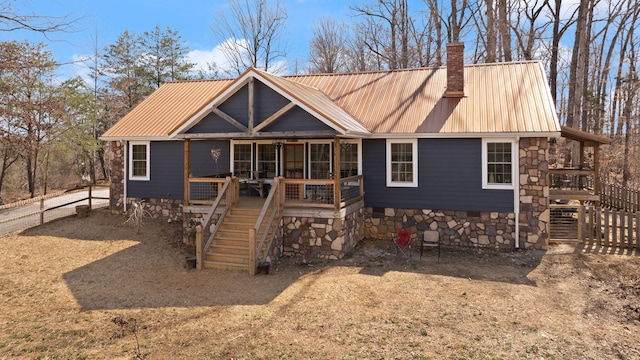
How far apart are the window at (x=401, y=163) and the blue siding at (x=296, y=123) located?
2856 millimetres

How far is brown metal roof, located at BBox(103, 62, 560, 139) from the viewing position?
1144 cm

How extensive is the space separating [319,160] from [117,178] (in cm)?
823

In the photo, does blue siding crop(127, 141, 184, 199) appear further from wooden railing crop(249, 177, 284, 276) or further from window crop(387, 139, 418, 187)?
window crop(387, 139, 418, 187)

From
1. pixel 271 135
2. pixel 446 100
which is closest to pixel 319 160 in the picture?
pixel 271 135

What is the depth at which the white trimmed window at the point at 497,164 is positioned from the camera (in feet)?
37.8

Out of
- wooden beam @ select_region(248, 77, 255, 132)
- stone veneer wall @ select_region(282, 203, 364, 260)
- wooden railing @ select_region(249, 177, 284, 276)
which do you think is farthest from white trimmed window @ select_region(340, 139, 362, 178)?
wooden beam @ select_region(248, 77, 255, 132)

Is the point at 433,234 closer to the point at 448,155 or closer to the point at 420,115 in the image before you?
the point at 448,155

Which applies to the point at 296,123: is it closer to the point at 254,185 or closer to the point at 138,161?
the point at 254,185

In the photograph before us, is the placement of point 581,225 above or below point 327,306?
above

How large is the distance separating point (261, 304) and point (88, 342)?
2.90 metres

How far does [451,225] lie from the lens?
12.0m

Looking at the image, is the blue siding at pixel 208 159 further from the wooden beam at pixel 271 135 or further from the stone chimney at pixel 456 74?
the stone chimney at pixel 456 74

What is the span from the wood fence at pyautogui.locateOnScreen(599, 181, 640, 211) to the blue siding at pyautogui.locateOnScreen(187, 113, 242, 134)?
14395 mm

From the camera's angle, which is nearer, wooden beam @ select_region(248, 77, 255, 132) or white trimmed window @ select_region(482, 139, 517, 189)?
wooden beam @ select_region(248, 77, 255, 132)
